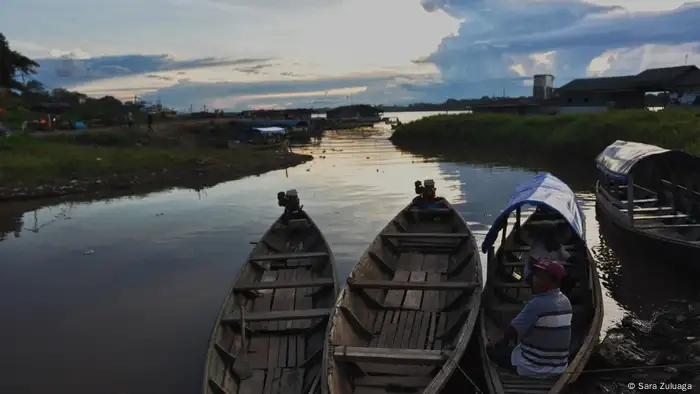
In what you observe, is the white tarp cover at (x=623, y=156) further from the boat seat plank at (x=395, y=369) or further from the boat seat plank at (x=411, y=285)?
the boat seat plank at (x=395, y=369)

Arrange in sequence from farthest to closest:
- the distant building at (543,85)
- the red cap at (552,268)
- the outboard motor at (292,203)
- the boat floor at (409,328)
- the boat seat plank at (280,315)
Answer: the distant building at (543,85), the outboard motor at (292,203), the boat seat plank at (280,315), the boat floor at (409,328), the red cap at (552,268)

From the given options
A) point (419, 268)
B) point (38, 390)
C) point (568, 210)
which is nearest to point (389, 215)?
point (419, 268)

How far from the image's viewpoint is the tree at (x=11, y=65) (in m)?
56.9

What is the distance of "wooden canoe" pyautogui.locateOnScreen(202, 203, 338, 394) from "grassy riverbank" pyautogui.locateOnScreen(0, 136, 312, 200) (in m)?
18.6

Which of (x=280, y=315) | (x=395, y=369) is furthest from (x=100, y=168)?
(x=395, y=369)

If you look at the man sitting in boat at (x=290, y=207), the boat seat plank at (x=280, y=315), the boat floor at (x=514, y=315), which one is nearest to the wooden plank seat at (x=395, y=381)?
the boat floor at (x=514, y=315)

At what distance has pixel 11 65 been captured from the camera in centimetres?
5978

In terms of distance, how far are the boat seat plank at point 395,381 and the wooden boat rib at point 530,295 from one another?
83 centimetres

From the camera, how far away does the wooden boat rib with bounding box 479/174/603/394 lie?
6645mm

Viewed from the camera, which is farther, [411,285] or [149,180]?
[149,180]

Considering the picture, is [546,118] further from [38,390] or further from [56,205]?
[38,390]

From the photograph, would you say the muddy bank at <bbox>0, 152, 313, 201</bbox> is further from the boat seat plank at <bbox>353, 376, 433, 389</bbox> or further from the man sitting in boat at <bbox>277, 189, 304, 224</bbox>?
the boat seat plank at <bbox>353, 376, 433, 389</bbox>

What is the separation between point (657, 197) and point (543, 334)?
1248 cm

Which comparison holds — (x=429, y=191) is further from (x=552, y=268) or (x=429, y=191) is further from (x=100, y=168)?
(x=100, y=168)
